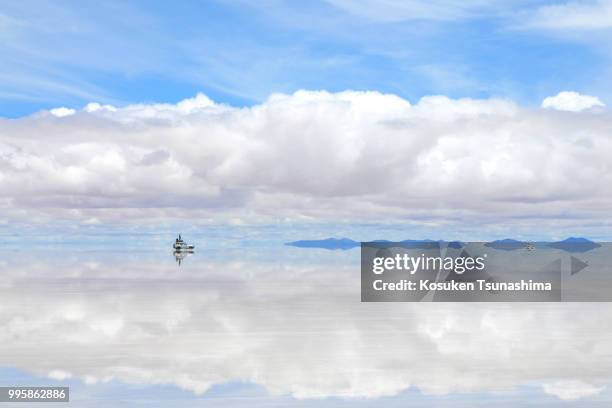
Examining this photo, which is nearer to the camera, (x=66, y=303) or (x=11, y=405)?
(x=11, y=405)

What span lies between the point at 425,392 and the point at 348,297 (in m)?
36.8

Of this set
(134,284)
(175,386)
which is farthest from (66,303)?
(175,386)

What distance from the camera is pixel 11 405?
28.4 meters

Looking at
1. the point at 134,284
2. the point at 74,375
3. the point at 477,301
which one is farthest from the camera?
the point at 134,284

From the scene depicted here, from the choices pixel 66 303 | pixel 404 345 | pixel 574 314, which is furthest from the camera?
pixel 66 303

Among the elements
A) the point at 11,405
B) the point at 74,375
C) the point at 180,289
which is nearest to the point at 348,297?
the point at 180,289

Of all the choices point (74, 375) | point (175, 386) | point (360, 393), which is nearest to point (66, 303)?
point (74, 375)

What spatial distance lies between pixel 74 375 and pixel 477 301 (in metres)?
40.9

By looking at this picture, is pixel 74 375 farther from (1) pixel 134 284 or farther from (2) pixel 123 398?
(1) pixel 134 284

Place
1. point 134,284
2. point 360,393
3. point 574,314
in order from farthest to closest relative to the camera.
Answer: point 134,284 < point 574,314 < point 360,393

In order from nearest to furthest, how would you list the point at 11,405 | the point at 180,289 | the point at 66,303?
1. the point at 11,405
2. the point at 66,303
3. the point at 180,289

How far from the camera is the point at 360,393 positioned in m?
30.4

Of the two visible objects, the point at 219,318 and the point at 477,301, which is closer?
the point at 219,318

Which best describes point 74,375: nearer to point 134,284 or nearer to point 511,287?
point 134,284
